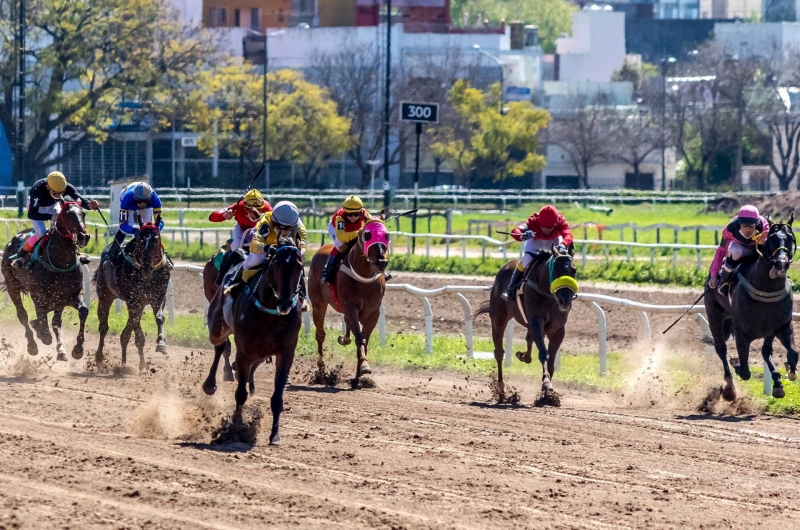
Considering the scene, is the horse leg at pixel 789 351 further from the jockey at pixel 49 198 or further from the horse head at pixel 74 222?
the jockey at pixel 49 198

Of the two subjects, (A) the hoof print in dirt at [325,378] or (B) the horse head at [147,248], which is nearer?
(A) the hoof print in dirt at [325,378]

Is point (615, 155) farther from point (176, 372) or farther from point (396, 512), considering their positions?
point (396, 512)

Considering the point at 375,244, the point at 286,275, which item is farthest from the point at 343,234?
the point at 286,275

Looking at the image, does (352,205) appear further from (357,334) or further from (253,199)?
(357,334)

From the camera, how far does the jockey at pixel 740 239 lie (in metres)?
12.5

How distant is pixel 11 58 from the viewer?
42625mm

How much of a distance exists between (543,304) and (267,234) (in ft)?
12.0

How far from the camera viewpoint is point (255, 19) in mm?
73938

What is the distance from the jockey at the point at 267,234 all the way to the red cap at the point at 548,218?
3.38 m

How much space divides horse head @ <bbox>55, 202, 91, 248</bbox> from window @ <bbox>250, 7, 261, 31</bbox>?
60.0 metres

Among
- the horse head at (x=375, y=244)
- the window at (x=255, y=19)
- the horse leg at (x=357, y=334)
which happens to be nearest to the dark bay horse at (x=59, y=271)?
the horse leg at (x=357, y=334)

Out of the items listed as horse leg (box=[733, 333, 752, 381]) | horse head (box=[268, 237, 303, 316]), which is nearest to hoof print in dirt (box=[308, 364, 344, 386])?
horse leg (box=[733, 333, 752, 381])

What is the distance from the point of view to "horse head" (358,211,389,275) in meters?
13.1

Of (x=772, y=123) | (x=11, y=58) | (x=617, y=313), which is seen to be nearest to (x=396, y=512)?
(x=617, y=313)
